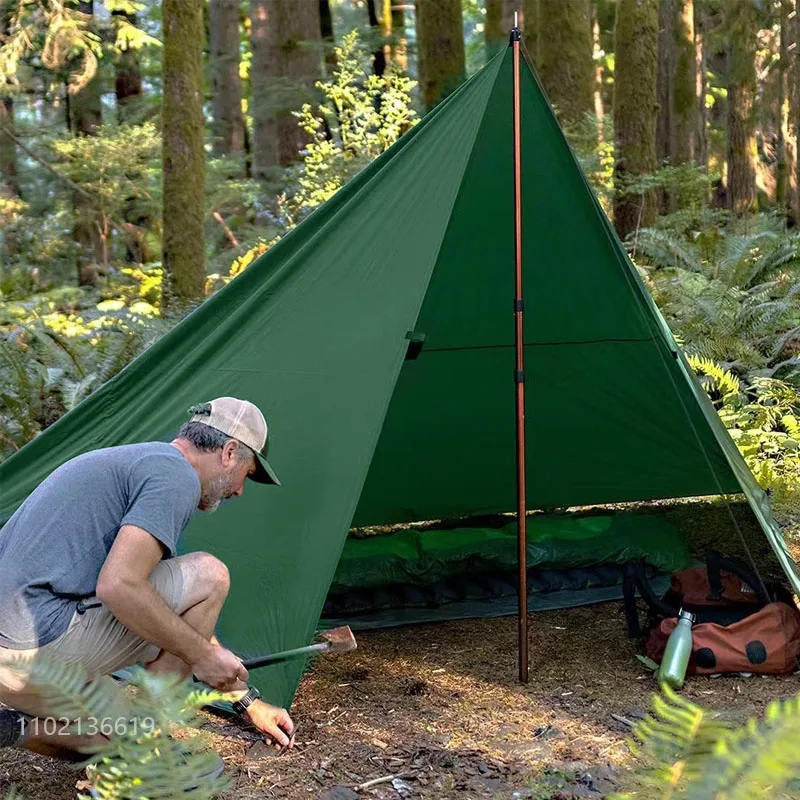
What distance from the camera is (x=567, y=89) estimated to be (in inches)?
412

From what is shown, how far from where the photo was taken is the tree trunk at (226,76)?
1470 centimetres

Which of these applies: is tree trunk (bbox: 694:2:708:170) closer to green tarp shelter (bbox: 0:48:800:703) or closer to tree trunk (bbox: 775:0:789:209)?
tree trunk (bbox: 775:0:789:209)

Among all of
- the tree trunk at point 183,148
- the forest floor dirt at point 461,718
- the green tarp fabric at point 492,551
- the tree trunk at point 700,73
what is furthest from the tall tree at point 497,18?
the forest floor dirt at point 461,718

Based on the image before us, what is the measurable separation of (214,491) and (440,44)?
329 inches

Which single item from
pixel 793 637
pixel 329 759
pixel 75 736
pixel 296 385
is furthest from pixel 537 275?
pixel 75 736

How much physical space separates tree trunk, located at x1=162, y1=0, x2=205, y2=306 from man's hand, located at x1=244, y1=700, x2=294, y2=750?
4938 mm

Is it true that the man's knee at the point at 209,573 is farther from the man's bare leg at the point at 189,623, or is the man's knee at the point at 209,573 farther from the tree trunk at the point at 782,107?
the tree trunk at the point at 782,107

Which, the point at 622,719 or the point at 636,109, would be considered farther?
the point at 636,109

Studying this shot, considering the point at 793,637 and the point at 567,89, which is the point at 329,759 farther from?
the point at 567,89

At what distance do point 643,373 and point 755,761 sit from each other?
3.45 metres

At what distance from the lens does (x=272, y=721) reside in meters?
3.20

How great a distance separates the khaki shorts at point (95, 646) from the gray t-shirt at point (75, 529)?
0.03 m

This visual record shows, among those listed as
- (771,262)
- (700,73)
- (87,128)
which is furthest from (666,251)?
(700,73)

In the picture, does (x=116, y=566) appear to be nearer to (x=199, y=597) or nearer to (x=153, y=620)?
(x=153, y=620)
